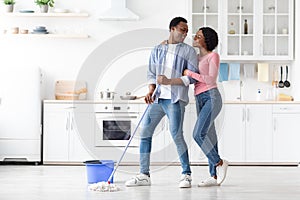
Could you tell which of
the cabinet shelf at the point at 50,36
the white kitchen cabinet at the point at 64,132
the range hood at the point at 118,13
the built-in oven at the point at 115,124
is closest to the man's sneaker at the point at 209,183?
the built-in oven at the point at 115,124

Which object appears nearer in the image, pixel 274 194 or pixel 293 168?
pixel 274 194

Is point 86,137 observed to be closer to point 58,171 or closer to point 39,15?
point 58,171

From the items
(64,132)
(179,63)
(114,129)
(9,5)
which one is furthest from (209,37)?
(9,5)

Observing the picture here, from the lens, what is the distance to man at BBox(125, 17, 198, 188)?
534 centimetres

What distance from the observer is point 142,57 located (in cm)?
805

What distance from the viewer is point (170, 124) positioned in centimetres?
538

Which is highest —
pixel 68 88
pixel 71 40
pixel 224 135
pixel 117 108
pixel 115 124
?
pixel 71 40

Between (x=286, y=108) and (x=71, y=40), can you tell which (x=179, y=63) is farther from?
(x=71, y=40)

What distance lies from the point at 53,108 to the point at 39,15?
3.91 ft

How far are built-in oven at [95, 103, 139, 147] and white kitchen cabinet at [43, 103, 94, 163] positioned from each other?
119mm

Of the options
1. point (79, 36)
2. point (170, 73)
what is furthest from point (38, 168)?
point (170, 73)

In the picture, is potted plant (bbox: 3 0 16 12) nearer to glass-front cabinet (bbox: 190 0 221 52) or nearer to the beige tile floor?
the beige tile floor

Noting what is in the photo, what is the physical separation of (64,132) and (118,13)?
5.25 feet

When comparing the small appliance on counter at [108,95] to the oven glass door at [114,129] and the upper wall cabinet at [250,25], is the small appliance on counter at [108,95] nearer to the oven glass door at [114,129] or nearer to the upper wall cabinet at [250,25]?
the oven glass door at [114,129]
